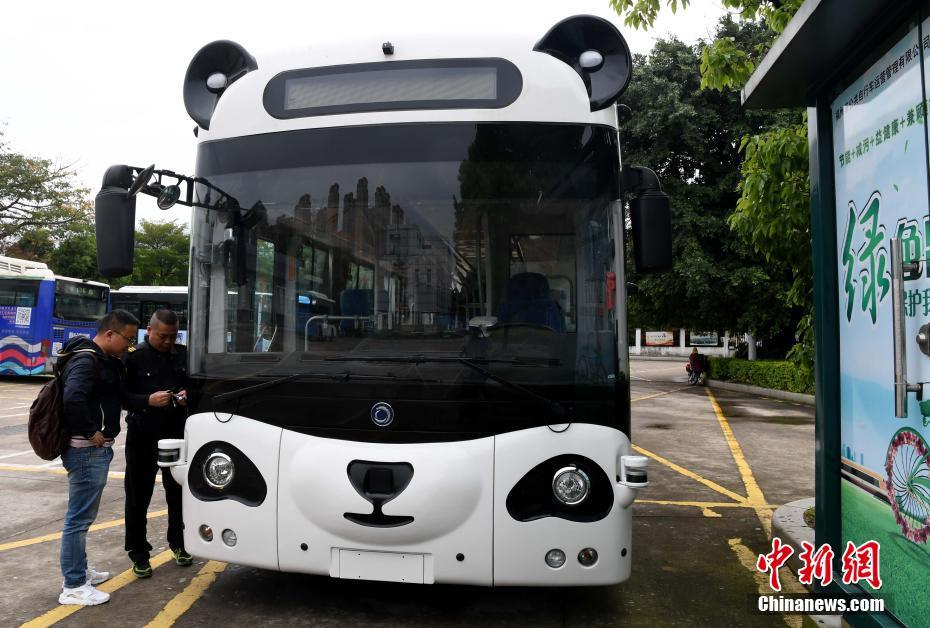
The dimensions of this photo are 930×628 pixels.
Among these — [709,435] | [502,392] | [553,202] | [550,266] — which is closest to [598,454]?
[502,392]

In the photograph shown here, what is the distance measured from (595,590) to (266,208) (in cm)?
300

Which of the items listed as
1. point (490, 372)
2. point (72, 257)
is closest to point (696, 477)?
point (490, 372)

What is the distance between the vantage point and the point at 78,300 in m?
21.4

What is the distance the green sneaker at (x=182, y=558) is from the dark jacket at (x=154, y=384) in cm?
78

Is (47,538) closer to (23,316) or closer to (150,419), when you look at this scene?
(150,419)

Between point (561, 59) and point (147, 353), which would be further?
point (147, 353)

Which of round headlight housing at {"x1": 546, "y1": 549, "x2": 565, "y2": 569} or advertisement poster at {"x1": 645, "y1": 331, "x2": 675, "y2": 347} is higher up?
advertisement poster at {"x1": 645, "y1": 331, "x2": 675, "y2": 347}

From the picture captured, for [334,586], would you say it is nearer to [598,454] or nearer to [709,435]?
[598,454]

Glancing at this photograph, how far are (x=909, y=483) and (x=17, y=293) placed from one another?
22177mm

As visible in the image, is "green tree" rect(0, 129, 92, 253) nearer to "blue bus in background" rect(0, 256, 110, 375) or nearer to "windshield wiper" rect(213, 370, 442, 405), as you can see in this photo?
"blue bus in background" rect(0, 256, 110, 375)

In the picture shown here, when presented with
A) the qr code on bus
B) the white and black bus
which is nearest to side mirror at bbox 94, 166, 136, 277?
the white and black bus

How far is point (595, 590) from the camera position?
4.52 m

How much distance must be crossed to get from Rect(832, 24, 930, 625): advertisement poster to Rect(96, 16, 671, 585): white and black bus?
3.05 feet

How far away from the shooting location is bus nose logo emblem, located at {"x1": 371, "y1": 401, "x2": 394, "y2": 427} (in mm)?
3588
